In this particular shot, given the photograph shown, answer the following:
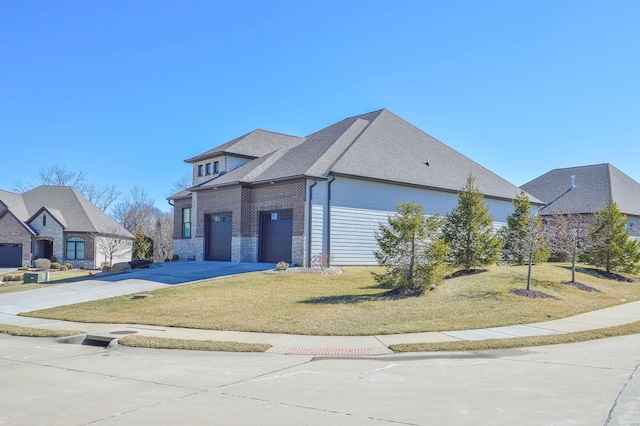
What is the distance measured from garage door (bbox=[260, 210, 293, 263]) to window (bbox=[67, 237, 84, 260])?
88.7ft

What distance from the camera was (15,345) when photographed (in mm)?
11906

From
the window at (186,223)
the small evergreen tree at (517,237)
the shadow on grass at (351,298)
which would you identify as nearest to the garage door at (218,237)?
the window at (186,223)

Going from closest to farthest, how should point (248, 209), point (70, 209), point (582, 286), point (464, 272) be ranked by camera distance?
point (582, 286)
point (464, 272)
point (248, 209)
point (70, 209)

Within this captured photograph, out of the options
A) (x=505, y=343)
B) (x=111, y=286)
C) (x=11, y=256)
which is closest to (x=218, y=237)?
(x=111, y=286)

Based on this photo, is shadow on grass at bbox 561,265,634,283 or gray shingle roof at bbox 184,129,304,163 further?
gray shingle roof at bbox 184,129,304,163

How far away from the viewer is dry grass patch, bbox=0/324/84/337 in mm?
12914

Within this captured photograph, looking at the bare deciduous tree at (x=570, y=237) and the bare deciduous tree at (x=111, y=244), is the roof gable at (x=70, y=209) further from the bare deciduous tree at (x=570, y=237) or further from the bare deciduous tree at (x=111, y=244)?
the bare deciduous tree at (x=570, y=237)

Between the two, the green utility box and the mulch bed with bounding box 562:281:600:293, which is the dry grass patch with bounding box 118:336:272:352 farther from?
the green utility box

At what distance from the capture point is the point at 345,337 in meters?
12.1

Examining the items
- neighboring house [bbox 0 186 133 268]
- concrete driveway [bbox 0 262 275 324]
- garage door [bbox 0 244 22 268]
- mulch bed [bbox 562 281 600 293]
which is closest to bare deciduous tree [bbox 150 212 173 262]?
neighboring house [bbox 0 186 133 268]

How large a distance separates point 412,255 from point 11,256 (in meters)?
42.8

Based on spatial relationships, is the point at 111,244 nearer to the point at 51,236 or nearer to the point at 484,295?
the point at 51,236

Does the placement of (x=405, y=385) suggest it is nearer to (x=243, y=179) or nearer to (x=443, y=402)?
(x=443, y=402)

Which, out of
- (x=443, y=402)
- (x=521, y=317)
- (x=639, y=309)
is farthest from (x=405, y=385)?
(x=639, y=309)
